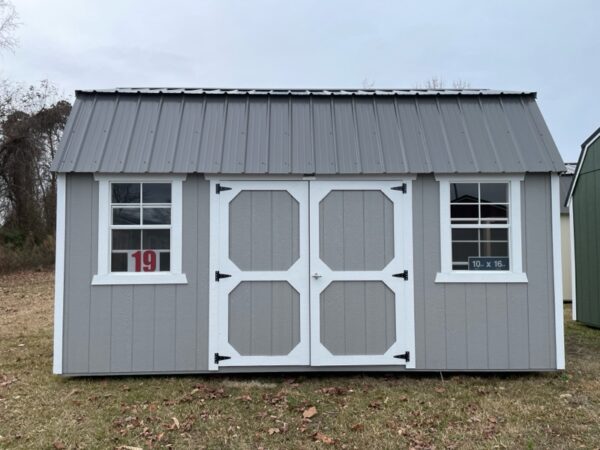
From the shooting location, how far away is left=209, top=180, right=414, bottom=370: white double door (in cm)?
504

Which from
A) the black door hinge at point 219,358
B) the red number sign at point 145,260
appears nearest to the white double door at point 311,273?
the black door hinge at point 219,358

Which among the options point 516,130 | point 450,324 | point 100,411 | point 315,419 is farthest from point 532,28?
point 100,411

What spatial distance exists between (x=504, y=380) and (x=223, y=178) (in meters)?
4.20

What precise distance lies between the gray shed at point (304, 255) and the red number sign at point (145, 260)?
12mm

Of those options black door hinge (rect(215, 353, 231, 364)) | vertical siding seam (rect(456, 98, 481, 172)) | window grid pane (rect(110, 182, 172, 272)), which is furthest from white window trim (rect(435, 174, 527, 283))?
window grid pane (rect(110, 182, 172, 272))

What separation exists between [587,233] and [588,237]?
9cm

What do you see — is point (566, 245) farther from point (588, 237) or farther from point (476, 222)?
point (476, 222)

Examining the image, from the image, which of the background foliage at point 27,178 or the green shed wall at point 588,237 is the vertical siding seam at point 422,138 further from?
the background foliage at point 27,178

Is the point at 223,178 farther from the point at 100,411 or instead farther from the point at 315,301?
the point at 100,411

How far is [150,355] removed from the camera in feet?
16.4

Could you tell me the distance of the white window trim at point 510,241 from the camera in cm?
507

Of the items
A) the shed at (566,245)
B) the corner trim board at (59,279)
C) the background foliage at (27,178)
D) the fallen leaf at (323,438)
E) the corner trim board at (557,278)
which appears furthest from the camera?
the background foliage at (27,178)

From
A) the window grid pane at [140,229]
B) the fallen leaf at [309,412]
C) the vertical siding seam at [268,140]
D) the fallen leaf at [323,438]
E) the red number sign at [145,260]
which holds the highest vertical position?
the vertical siding seam at [268,140]

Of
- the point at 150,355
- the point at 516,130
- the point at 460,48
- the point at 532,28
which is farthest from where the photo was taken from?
the point at 460,48
